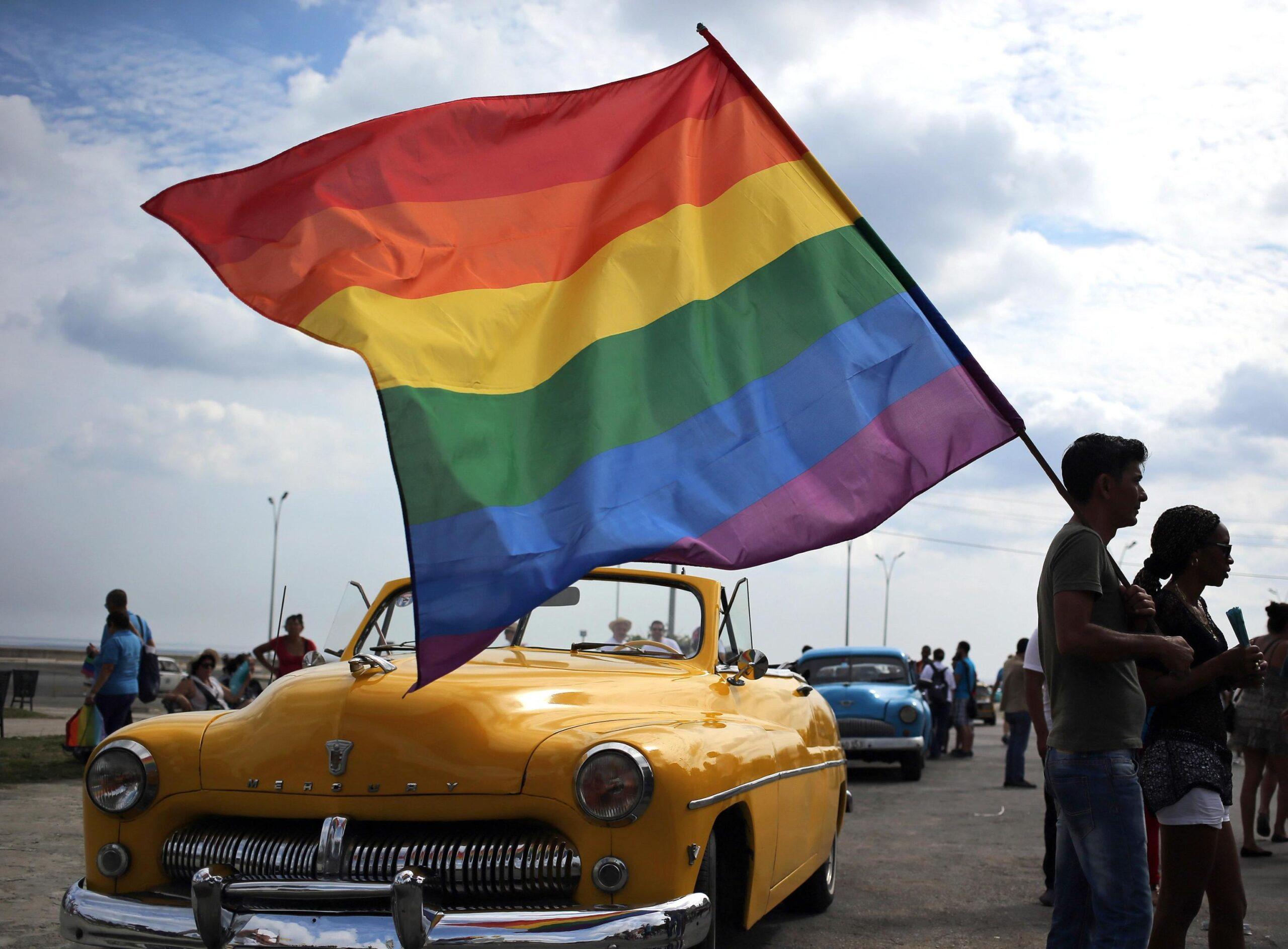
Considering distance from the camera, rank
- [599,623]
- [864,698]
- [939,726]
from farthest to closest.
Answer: [939,726] < [864,698] < [599,623]

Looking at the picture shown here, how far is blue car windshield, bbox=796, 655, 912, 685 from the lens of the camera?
16406 mm

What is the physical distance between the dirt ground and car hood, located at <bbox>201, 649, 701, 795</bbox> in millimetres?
1796

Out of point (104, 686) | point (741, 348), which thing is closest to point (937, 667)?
point (104, 686)

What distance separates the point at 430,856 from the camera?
365 centimetres

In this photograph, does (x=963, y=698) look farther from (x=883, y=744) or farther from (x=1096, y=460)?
(x=1096, y=460)

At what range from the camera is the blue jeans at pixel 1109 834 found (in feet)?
10.7

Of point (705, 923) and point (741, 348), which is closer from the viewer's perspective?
point (705, 923)

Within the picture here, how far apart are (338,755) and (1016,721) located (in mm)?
10223

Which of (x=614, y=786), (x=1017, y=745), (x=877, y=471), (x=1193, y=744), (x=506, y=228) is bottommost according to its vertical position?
(x=1017, y=745)

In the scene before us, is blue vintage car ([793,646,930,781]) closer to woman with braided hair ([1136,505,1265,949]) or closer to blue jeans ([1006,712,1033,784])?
blue jeans ([1006,712,1033,784])

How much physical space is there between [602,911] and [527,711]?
83 cm

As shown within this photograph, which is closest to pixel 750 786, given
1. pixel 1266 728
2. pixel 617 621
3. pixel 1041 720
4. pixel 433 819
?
pixel 433 819

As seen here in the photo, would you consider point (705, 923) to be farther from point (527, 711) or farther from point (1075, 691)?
point (1075, 691)

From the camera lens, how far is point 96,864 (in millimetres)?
4004
